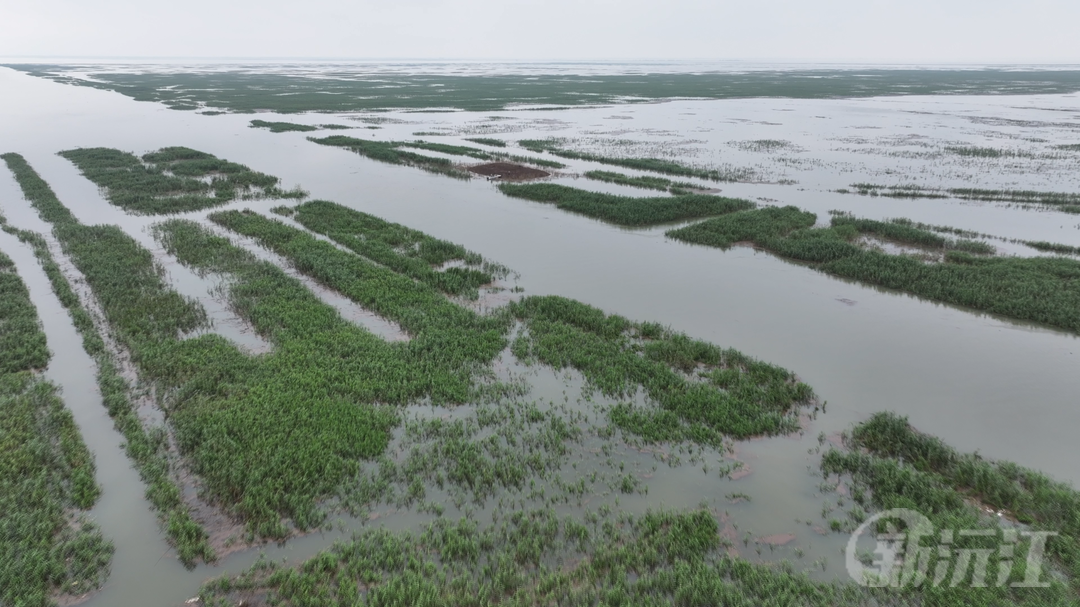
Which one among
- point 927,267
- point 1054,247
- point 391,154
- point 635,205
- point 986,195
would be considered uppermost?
point 391,154

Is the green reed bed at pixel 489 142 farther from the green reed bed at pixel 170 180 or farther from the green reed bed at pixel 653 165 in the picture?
the green reed bed at pixel 170 180

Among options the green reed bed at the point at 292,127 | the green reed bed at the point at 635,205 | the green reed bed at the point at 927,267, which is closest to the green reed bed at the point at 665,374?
the green reed bed at the point at 927,267

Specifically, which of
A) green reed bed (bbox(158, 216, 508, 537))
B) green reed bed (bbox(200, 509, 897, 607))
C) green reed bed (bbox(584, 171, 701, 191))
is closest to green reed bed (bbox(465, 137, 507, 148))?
green reed bed (bbox(584, 171, 701, 191))

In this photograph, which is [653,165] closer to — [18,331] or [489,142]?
[489,142]

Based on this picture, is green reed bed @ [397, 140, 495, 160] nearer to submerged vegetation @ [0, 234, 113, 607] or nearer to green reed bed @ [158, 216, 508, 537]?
green reed bed @ [158, 216, 508, 537]

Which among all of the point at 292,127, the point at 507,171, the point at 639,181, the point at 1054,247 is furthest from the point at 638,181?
the point at 292,127

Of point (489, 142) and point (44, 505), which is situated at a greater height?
point (489, 142)

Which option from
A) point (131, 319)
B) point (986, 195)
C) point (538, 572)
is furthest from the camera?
point (986, 195)
